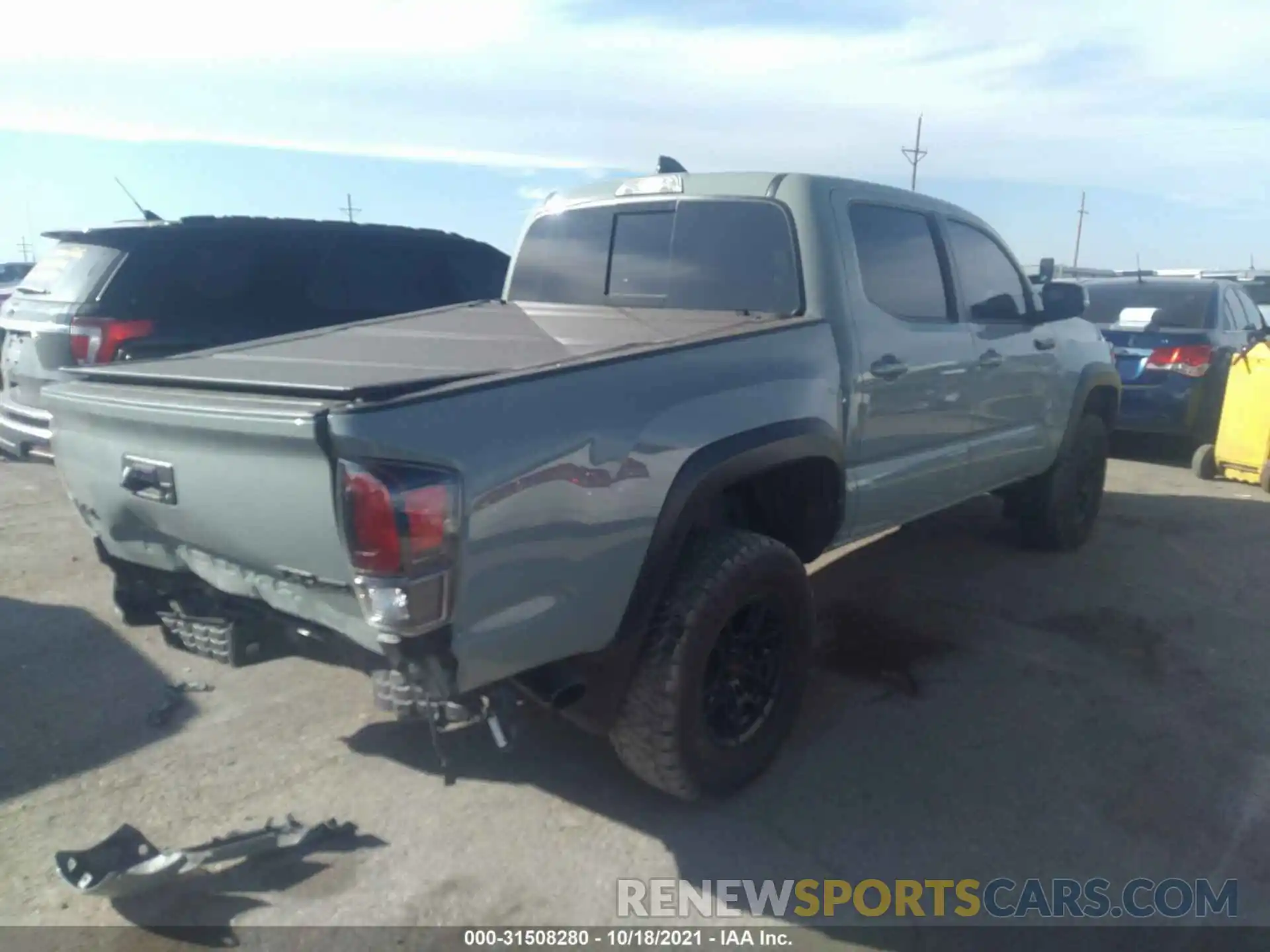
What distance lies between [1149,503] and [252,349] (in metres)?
6.41

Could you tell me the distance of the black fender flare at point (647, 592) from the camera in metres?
3.00

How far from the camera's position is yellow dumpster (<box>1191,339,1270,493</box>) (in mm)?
7980

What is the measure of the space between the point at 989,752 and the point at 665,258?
2.28 meters

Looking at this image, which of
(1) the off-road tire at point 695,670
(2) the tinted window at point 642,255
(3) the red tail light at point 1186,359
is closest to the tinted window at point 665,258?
(2) the tinted window at point 642,255

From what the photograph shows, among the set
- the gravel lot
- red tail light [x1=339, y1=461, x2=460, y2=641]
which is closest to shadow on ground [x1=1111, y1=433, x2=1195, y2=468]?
the gravel lot

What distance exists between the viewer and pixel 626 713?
3.16m

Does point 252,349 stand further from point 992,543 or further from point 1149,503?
point 1149,503

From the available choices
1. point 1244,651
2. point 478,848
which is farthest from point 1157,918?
point 1244,651

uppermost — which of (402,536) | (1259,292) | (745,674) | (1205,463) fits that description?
(1259,292)

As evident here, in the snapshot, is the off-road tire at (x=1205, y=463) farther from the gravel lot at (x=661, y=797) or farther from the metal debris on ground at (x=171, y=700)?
the metal debris on ground at (x=171, y=700)

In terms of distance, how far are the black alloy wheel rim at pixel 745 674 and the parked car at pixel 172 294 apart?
424cm

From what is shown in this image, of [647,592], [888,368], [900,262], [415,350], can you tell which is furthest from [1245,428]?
[415,350]

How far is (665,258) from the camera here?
436cm

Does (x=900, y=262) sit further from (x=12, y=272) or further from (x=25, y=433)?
(x=12, y=272)
